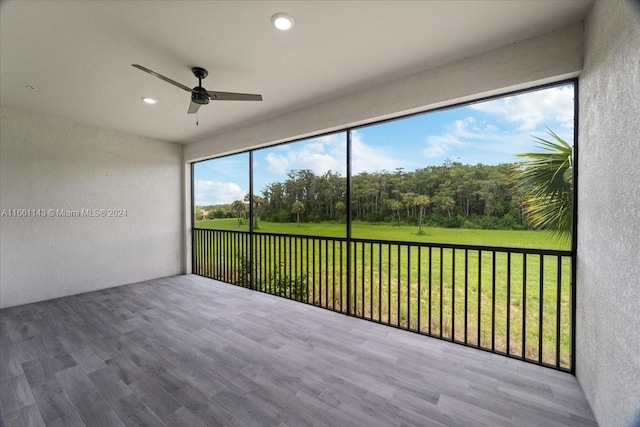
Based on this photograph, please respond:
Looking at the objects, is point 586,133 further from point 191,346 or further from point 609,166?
point 191,346

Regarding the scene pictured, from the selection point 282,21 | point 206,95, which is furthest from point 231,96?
point 282,21

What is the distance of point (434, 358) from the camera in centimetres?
209

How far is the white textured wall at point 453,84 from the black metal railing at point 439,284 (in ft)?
4.35

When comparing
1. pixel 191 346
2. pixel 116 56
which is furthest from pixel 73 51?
pixel 191 346

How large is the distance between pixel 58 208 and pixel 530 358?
5670 mm

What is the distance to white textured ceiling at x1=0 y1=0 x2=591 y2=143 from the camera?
1.65 metres

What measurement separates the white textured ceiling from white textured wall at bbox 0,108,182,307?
728 mm

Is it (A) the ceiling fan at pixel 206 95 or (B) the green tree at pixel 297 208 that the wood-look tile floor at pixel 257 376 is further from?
(A) the ceiling fan at pixel 206 95

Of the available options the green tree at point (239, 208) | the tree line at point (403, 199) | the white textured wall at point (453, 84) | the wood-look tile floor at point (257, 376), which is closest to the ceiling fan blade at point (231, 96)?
the white textured wall at point (453, 84)

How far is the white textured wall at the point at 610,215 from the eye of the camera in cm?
111

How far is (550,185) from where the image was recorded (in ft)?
6.75

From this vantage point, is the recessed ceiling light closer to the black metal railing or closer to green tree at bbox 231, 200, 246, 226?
the black metal railing

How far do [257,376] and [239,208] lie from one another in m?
3.09

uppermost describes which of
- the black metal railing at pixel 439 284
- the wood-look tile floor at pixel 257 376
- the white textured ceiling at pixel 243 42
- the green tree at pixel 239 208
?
the white textured ceiling at pixel 243 42
